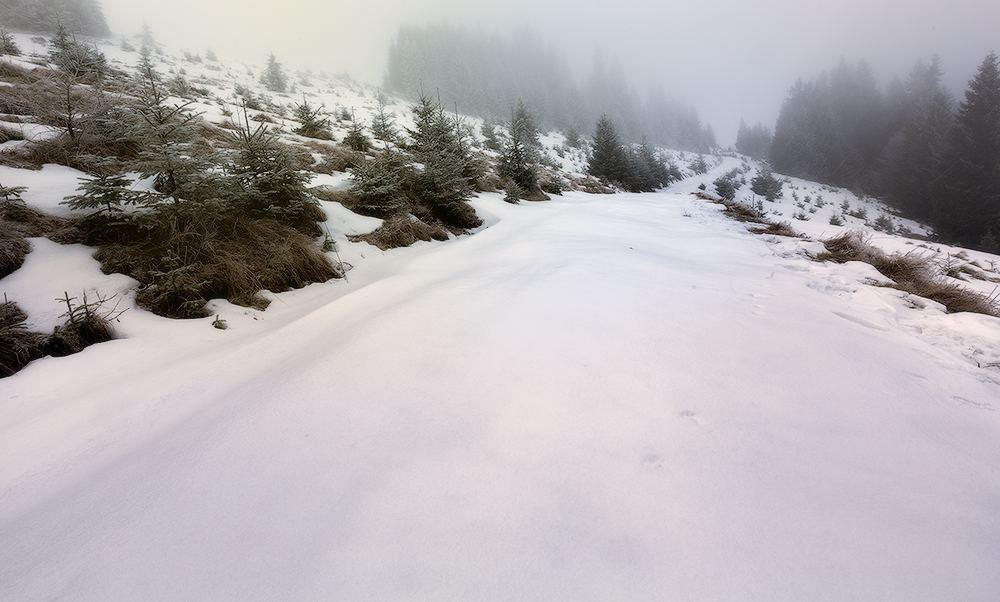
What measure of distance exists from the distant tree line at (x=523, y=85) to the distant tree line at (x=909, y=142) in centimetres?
1545

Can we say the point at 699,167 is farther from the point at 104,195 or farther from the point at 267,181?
the point at 104,195

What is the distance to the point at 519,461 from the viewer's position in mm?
1169

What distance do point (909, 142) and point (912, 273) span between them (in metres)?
40.8

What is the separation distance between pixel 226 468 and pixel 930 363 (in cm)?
338

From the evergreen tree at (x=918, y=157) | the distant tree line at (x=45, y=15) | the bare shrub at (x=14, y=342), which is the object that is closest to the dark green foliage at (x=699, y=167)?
the evergreen tree at (x=918, y=157)

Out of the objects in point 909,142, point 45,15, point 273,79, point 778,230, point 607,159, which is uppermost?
point 45,15

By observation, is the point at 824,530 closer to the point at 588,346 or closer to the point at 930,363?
the point at 588,346

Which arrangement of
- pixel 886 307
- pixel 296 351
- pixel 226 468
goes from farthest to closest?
pixel 886 307 < pixel 296 351 < pixel 226 468

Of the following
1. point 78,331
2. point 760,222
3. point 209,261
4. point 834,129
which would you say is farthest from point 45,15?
point 834,129

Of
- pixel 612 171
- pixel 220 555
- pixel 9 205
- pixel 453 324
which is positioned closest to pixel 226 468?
pixel 220 555

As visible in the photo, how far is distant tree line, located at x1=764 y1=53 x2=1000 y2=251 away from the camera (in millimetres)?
19672

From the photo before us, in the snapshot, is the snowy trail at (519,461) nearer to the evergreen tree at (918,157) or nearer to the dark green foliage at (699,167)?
the evergreen tree at (918,157)

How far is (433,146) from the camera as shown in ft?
22.6

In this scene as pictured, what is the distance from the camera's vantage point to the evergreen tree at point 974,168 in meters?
18.7
